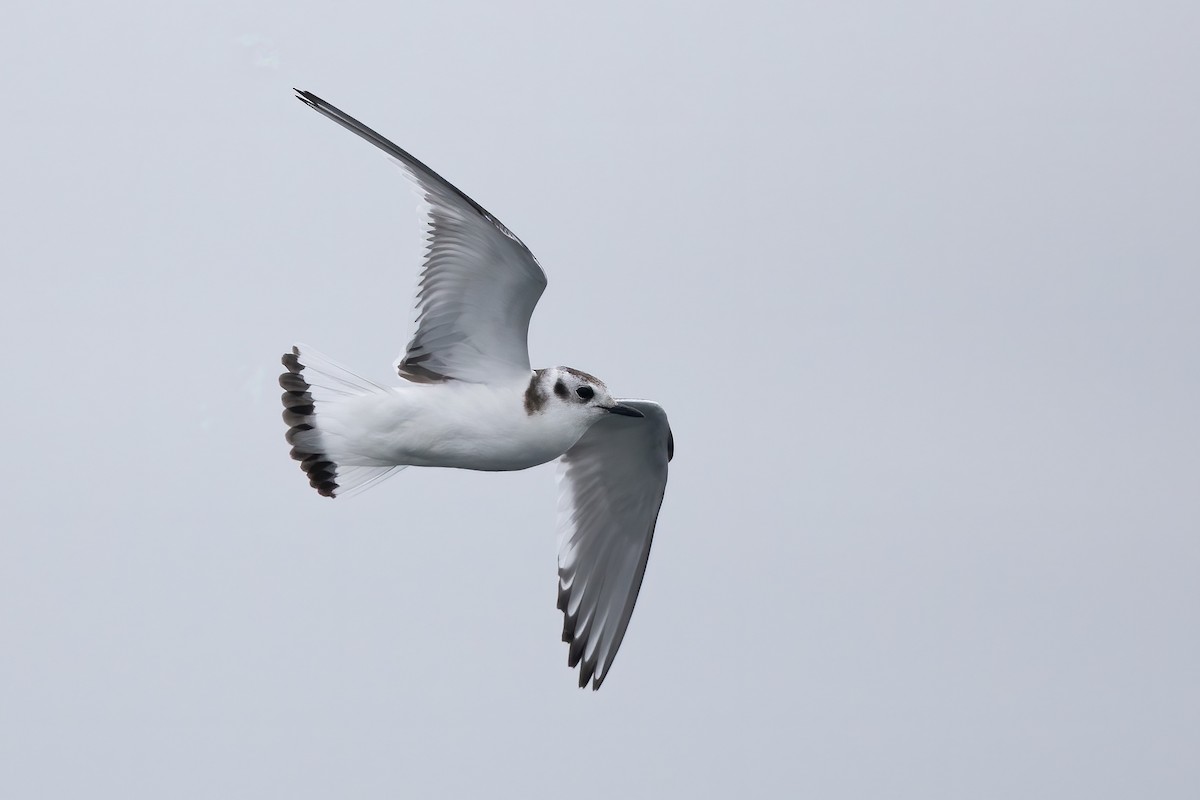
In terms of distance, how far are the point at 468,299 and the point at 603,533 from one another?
2.34 meters

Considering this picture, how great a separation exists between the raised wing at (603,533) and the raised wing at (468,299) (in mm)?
1641

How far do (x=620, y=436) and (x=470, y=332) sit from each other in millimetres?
1807

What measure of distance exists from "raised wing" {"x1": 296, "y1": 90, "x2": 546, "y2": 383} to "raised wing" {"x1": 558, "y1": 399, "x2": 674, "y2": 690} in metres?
1.64

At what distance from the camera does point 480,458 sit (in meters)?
8.19

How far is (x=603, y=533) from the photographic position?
33.1 ft

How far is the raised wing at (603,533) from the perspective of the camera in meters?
9.95

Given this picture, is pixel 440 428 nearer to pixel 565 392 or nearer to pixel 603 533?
pixel 565 392

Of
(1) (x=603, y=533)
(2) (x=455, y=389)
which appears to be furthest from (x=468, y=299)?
(1) (x=603, y=533)

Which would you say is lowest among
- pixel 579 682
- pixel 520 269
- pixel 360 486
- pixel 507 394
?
pixel 579 682

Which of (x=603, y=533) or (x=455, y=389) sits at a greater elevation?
(x=455, y=389)

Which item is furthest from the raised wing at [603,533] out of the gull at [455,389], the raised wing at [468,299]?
the raised wing at [468,299]

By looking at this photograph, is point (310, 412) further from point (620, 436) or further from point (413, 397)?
point (620, 436)

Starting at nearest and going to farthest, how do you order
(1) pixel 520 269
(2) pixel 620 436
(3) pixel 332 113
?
1. (3) pixel 332 113
2. (1) pixel 520 269
3. (2) pixel 620 436

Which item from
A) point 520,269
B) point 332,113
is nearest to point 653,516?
point 520,269
